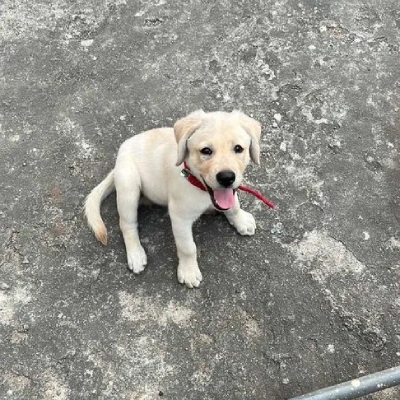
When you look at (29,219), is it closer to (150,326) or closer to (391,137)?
(150,326)

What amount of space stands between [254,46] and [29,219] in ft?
7.31

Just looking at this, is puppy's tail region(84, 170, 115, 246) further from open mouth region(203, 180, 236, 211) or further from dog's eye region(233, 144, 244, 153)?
dog's eye region(233, 144, 244, 153)

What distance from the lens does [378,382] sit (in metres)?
2.61

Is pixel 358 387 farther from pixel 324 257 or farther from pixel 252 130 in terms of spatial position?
pixel 252 130

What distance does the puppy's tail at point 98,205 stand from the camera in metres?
3.27

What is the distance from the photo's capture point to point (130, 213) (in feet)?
10.8

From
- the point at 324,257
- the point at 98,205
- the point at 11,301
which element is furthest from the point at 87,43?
the point at 324,257

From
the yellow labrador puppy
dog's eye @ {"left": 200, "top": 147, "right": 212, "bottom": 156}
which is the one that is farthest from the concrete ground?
dog's eye @ {"left": 200, "top": 147, "right": 212, "bottom": 156}

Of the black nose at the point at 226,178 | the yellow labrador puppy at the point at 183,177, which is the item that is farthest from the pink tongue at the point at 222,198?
the black nose at the point at 226,178

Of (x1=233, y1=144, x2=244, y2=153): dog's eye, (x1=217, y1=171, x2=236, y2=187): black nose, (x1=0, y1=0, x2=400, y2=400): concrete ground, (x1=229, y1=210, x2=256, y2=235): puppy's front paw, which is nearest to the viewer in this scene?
(x1=217, y1=171, x2=236, y2=187): black nose

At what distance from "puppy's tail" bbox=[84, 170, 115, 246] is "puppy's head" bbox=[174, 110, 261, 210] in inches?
28.5

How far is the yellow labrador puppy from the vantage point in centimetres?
279

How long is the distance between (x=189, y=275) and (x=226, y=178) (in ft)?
2.59

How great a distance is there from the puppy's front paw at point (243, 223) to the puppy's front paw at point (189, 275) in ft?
1.29
